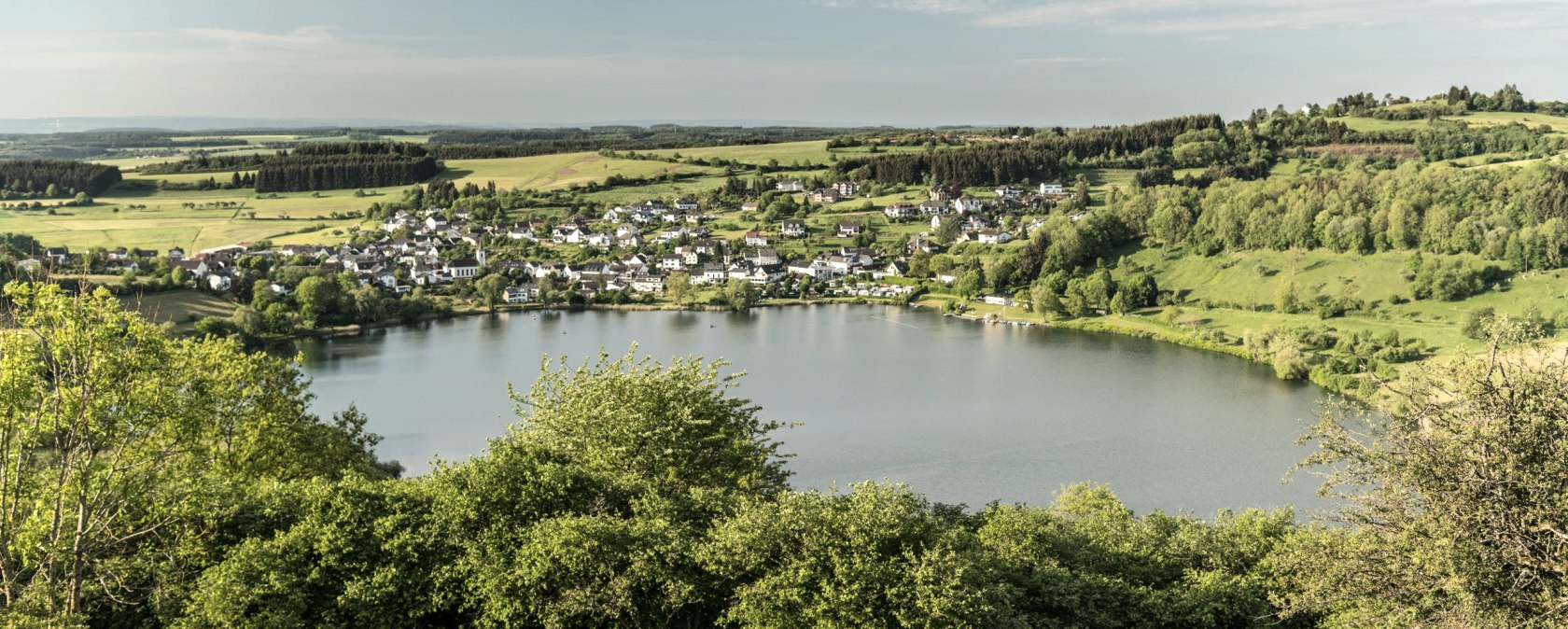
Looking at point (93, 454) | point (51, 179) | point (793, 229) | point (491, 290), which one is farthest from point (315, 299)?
point (51, 179)

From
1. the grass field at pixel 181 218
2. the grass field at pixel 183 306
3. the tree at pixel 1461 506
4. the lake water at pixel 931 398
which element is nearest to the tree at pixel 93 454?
the tree at pixel 1461 506

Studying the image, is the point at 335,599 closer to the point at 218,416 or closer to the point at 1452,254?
the point at 218,416

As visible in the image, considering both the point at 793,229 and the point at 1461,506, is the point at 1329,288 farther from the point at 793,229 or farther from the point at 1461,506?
the point at 1461,506

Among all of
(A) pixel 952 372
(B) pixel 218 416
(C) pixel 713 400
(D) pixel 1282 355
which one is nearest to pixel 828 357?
(A) pixel 952 372

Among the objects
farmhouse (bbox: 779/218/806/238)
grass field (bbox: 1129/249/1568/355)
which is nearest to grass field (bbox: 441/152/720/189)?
farmhouse (bbox: 779/218/806/238)

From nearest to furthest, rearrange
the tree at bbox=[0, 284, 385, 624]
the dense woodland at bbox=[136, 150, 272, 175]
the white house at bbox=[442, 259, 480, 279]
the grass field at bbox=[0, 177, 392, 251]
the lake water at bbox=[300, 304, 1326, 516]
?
the tree at bbox=[0, 284, 385, 624]
the lake water at bbox=[300, 304, 1326, 516]
the white house at bbox=[442, 259, 480, 279]
the grass field at bbox=[0, 177, 392, 251]
the dense woodland at bbox=[136, 150, 272, 175]

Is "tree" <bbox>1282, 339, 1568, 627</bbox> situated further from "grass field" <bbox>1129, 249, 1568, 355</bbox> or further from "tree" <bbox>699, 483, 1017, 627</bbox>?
"grass field" <bbox>1129, 249, 1568, 355</bbox>
